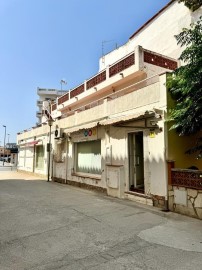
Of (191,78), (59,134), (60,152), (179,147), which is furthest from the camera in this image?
(60,152)

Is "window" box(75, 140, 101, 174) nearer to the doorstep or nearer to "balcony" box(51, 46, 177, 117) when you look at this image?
the doorstep

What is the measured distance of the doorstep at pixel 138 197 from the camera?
29.5 ft

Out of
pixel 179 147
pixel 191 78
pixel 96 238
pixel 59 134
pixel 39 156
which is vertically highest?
pixel 191 78

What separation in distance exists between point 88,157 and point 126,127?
438cm

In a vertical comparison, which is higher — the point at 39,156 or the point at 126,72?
the point at 126,72

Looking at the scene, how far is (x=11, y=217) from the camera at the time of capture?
23.7ft

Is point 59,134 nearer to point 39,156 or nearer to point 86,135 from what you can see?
point 86,135

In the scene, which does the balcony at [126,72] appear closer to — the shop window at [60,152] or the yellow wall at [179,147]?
the shop window at [60,152]

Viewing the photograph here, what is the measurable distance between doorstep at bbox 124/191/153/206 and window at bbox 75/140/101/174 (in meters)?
3.04

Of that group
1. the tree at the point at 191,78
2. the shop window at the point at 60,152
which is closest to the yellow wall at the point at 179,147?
the tree at the point at 191,78

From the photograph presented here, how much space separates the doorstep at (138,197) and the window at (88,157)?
9.96 feet

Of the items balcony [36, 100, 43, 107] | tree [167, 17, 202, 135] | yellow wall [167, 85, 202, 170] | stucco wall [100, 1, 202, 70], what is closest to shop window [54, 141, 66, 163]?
yellow wall [167, 85, 202, 170]

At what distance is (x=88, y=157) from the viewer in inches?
550

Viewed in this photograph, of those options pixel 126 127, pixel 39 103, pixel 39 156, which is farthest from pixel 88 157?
pixel 39 103
